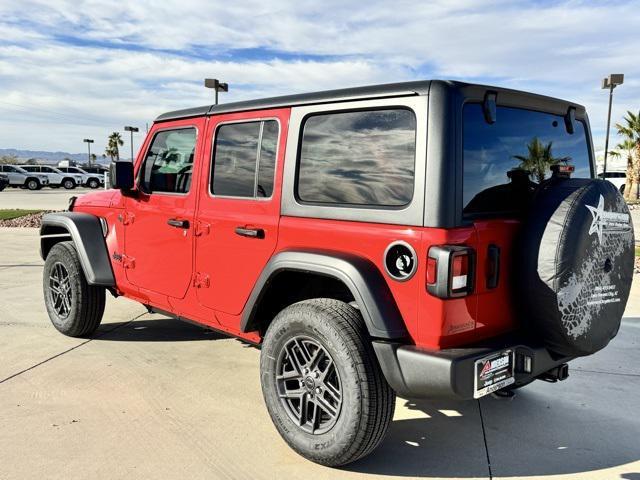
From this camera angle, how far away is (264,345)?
3053mm

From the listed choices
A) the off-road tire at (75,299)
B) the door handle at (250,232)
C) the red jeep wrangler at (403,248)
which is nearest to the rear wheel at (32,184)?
the off-road tire at (75,299)

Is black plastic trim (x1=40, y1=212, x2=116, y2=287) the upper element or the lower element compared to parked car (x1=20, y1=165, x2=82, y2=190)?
lower

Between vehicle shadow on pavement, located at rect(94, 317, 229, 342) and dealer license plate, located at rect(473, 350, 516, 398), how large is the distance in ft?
9.02

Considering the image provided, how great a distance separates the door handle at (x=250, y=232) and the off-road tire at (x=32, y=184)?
36291mm

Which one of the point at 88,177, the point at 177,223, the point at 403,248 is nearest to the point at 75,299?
the point at 177,223

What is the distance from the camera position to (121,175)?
3.97 metres

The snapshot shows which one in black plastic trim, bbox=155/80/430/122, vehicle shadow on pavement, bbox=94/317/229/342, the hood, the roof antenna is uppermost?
black plastic trim, bbox=155/80/430/122

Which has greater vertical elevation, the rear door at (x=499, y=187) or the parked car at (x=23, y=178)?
the parked car at (x=23, y=178)

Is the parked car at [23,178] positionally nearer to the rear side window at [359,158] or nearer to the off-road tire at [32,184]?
the off-road tire at [32,184]

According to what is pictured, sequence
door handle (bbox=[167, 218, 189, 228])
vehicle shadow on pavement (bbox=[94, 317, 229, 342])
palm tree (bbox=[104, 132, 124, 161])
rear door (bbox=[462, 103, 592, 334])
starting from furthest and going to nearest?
1. palm tree (bbox=[104, 132, 124, 161])
2. vehicle shadow on pavement (bbox=[94, 317, 229, 342])
3. door handle (bbox=[167, 218, 189, 228])
4. rear door (bbox=[462, 103, 592, 334])

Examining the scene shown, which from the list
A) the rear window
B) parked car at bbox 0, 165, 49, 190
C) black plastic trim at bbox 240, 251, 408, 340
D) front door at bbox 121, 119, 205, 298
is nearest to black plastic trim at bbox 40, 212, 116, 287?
front door at bbox 121, 119, 205, 298

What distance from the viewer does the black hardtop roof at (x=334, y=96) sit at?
101 inches

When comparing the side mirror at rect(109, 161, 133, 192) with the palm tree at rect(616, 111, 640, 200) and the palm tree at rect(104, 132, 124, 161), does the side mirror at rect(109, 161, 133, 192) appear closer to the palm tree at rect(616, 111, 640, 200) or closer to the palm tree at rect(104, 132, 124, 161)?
the palm tree at rect(616, 111, 640, 200)

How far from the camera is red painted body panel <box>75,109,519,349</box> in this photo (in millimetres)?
2512
